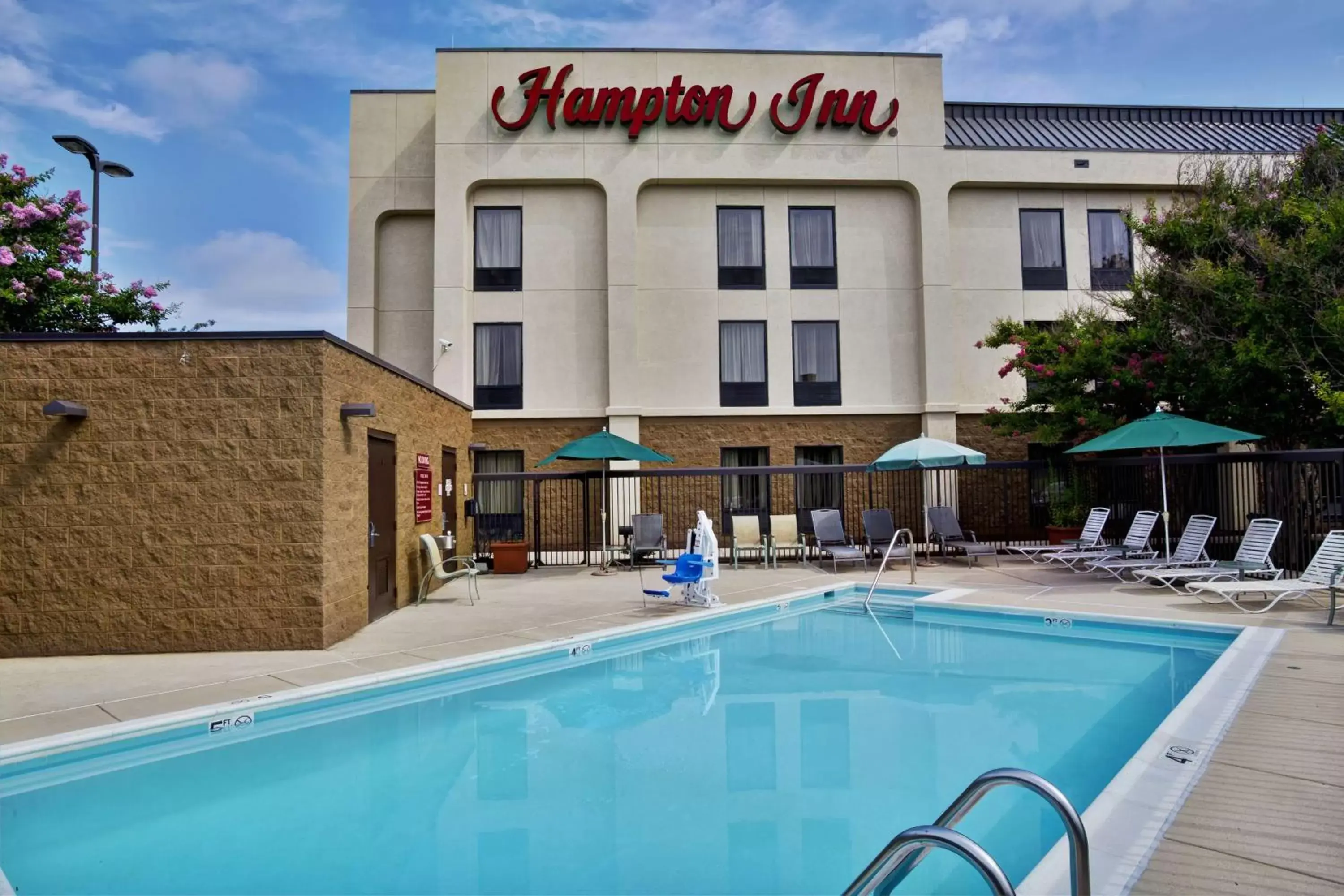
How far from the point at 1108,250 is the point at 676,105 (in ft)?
37.3

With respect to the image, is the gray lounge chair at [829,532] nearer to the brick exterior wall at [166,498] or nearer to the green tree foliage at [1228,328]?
the green tree foliage at [1228,328]

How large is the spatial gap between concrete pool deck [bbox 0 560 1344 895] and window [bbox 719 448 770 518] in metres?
5.61

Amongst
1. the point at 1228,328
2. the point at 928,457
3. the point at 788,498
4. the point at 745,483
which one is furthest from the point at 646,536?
the point at 1228,328

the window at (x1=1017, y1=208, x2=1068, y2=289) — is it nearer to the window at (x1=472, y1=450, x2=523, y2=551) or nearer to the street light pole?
the window at (x1=472, y1=450, x2=523, y2=551)

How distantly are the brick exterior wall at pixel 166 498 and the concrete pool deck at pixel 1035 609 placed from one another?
34cm

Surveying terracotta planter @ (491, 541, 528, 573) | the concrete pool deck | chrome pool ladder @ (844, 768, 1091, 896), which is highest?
chrome pool ladder @ (844, 768, 1091, 896)

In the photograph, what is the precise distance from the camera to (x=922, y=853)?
2139mm

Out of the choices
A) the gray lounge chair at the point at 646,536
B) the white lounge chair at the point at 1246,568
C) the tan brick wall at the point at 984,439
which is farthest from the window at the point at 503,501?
the white lounge chair at the point at 1246,568

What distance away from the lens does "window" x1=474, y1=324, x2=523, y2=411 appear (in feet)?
62.2

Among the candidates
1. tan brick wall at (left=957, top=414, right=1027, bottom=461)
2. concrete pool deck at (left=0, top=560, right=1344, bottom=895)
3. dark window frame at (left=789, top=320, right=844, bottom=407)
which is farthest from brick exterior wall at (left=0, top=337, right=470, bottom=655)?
tan brick wall at (left=957, top=414, right=1027, bottom=461)

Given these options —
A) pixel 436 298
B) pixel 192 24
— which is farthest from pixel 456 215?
pixel 192 24

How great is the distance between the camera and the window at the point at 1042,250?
20031mm

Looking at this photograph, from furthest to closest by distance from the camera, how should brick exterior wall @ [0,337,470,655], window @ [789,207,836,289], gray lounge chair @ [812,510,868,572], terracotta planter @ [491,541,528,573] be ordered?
window @ [789,207,836,289] < gray lounge chair @ [812,510,868,572] < terracotta planter @ [491,541,528,573] < brick exterior wall @ [0,337,470,655]

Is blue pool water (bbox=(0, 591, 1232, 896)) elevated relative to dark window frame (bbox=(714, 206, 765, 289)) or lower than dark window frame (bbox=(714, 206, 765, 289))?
lower
